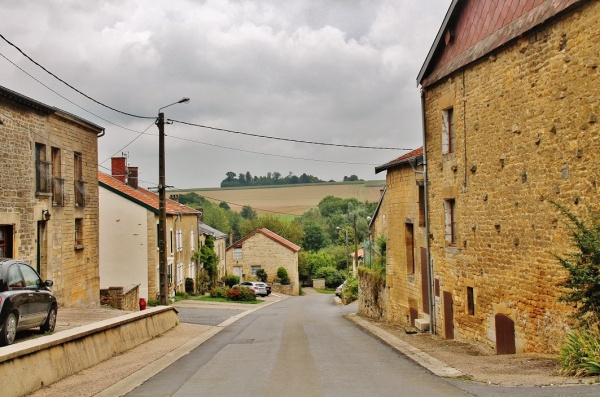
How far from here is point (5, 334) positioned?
35.8 ft

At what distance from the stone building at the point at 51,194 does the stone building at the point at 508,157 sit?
1148 centimetres

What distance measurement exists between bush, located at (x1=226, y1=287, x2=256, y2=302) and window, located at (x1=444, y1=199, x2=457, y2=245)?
90.6ft

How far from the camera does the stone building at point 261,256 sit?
222 ft

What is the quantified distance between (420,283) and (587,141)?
10.6 metres

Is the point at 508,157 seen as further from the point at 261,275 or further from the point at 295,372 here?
the point at 261,275

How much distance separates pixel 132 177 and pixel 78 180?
18866 millimetres

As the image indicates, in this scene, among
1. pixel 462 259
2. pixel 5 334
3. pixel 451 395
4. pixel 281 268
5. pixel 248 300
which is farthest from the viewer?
pixel 281 268

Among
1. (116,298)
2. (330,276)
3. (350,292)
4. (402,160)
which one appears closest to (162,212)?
→ (116,298)

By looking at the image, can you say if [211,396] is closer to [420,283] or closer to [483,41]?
[483,41]

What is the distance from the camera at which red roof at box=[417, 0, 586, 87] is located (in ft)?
42.4

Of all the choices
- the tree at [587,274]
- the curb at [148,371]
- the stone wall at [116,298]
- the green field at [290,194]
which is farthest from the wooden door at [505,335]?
the green field at [290,194]

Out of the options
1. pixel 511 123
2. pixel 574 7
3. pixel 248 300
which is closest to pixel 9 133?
pixel 511 123

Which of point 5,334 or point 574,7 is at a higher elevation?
point 574,7

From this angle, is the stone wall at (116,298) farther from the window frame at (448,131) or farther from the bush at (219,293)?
the bush at (219,293)
